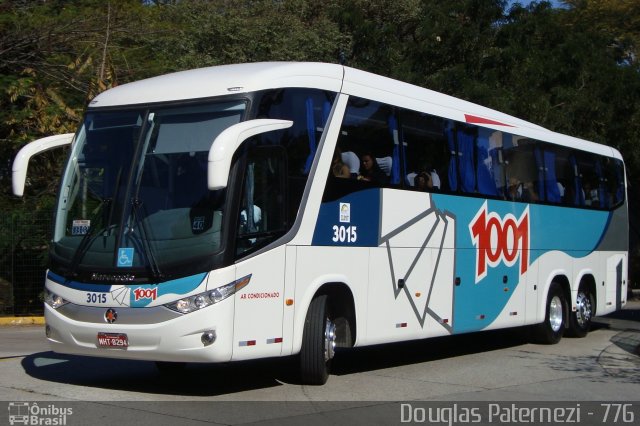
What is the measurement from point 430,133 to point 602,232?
7012mm

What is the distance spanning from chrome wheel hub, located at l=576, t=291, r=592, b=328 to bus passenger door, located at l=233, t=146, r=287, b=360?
9.36 m

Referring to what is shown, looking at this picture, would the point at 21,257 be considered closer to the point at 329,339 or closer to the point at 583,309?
the point at 329,339

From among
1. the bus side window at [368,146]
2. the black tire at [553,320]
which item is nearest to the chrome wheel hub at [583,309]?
the black tire at [553,320]

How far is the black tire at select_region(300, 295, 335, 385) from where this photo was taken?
10.5 metres

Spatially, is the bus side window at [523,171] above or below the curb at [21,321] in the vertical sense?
above

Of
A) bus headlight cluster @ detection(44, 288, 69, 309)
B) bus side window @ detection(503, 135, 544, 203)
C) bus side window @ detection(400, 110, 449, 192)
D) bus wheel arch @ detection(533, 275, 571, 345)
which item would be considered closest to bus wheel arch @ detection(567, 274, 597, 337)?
bus wheel arch @ detection(533, 275, 571, 345)

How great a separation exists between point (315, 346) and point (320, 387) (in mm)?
561

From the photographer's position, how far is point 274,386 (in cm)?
1077

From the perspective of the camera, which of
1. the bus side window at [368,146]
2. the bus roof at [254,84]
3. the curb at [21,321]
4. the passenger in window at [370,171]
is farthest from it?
the curb at [21,321]

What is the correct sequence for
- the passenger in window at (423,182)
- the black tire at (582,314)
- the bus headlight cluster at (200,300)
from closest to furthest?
the bus headlight cluster at (200,300) < the passenger in window at (423,182) < the black tire at (582,314)

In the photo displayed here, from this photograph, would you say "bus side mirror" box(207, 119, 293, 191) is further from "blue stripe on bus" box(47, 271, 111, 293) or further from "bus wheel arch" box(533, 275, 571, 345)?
"bus wheel arch" box(533, 275, 571, 345)

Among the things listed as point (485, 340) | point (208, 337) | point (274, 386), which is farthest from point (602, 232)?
point (208, 337)

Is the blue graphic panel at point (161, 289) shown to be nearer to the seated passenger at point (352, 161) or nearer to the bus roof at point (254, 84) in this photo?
the bus roof at point (254, 84)

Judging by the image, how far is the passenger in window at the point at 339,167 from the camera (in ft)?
35.9
